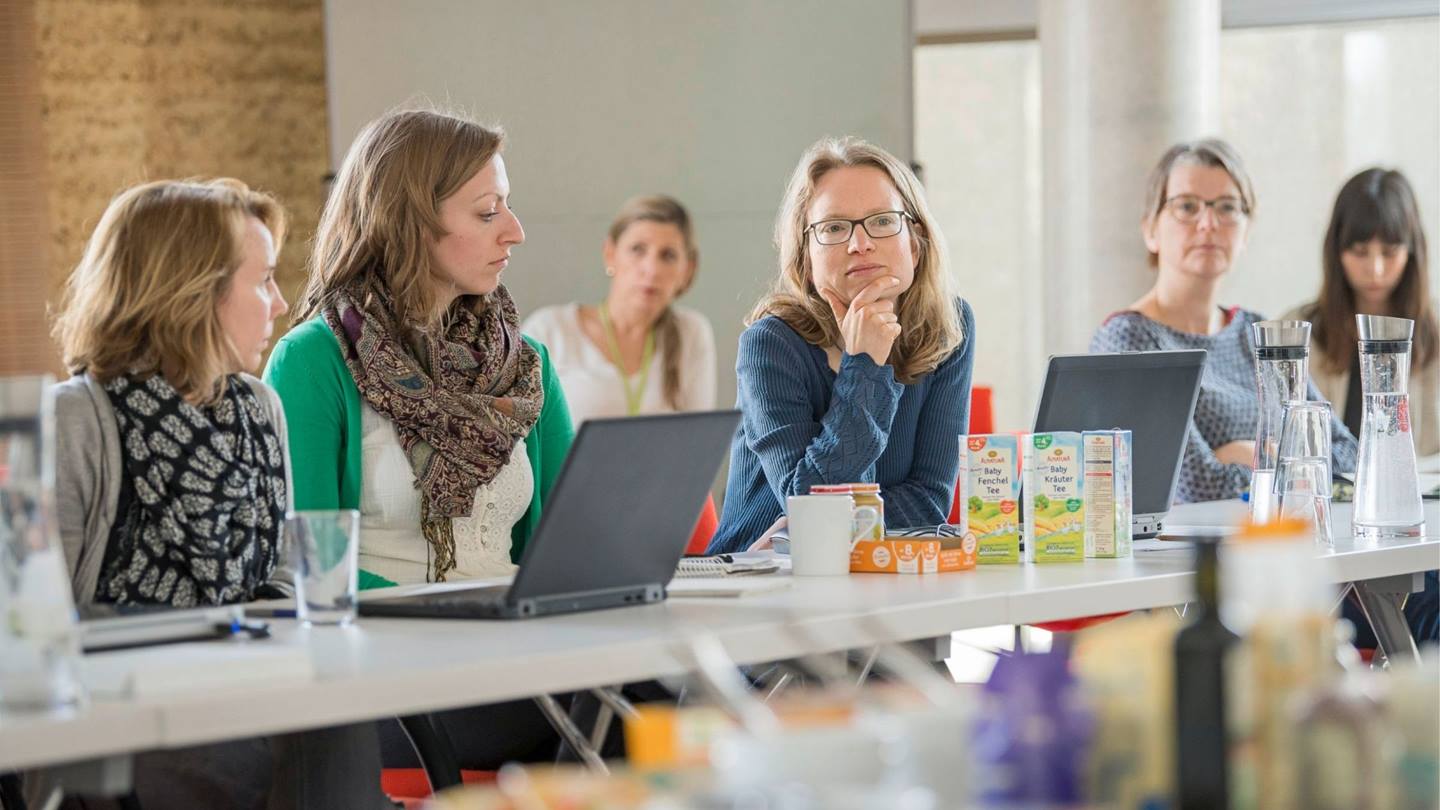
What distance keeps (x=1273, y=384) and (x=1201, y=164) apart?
4.22ft

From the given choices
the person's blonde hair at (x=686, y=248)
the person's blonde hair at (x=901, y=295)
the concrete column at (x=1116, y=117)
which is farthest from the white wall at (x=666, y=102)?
the person's blonde hair at (x=901, y=295)

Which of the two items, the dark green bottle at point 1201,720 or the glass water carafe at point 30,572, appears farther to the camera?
the glass water carafe at point 30,572

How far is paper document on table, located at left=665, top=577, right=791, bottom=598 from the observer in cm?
205

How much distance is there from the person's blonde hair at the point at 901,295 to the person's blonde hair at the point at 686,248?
87.0 inches

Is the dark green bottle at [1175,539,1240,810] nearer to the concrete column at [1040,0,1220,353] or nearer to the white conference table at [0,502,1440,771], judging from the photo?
the white conference table at [0,502,1440,771]

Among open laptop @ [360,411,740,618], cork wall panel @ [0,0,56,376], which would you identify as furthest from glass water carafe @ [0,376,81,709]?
cork wall panel @ [0,0,56,376]

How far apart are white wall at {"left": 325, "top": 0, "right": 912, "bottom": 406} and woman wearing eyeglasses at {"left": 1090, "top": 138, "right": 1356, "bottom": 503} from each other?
2021mm

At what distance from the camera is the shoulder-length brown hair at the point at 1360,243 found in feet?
13.3

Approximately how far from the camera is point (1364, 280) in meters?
4.05

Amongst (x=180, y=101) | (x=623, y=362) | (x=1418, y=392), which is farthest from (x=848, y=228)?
→ (x=180, y=101)

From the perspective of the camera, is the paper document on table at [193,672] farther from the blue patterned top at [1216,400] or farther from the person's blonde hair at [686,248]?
the person's blonde hair at [686,248]

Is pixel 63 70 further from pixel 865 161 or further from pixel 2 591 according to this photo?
pixel 2 591

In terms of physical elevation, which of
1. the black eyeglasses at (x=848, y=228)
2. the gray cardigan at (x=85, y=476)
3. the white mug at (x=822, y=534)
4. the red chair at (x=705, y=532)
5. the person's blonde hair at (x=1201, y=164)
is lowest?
the red chair at (x=705, y=532)

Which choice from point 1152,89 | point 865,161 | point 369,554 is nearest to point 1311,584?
point 369,554
